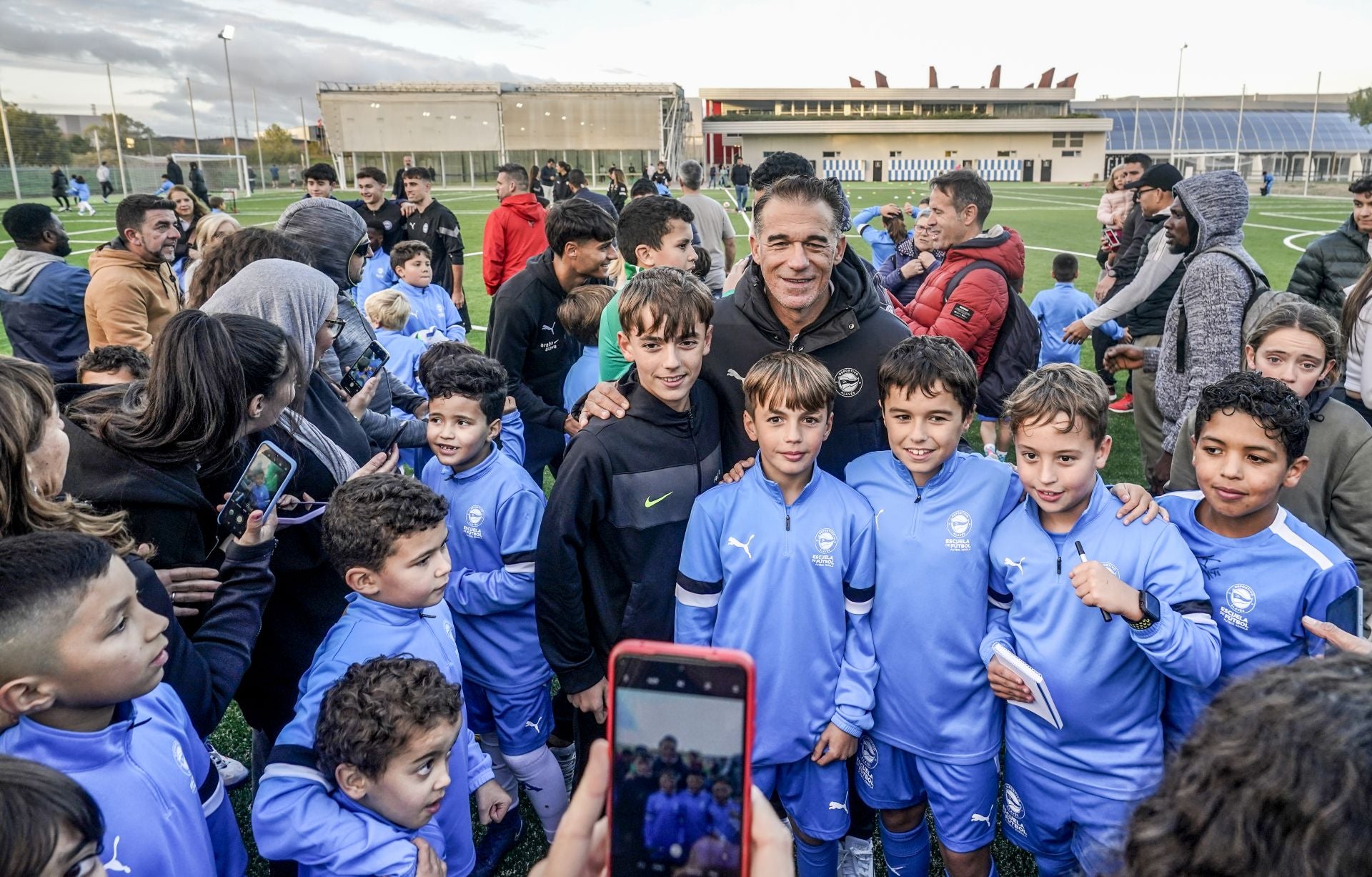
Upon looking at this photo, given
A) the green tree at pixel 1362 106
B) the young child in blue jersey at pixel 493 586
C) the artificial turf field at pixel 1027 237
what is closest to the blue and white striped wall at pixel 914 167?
the artificial turf field at pixel 1027 237

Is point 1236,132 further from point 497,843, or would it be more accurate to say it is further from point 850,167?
point 497,843

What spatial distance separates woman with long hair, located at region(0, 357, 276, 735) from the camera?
1.80 metres

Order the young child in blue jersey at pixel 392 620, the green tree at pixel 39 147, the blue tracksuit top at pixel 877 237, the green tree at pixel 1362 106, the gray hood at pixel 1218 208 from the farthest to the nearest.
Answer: the green tree at pixel 1362 106 → the green tree at pixel 39 147 → the blue tracksuit top at pixel 877 237 → the gray hood at pixel 1218 208 → the young child in blue jersey at pixel 392 620

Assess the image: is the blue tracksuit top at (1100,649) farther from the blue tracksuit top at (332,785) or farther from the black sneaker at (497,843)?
the black sneaker at (497,843)

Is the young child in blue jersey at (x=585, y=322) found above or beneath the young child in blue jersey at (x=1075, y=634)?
above

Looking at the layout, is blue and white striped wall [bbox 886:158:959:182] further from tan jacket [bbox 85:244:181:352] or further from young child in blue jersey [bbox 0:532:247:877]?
young child in blue jersey [bbox 0:532:247:877]

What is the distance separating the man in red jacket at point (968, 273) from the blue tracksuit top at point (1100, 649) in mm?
2376

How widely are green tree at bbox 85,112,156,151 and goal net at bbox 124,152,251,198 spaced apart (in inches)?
82.0

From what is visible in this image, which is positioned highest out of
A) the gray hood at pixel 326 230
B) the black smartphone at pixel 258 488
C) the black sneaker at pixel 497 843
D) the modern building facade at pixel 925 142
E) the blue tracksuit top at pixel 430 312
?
the modern building facade at pixel 925 142

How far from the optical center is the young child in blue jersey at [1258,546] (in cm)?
217

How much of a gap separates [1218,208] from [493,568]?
403 centimetres

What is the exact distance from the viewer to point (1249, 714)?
831mm

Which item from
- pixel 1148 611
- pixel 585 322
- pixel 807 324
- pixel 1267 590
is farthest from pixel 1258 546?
pixel 585 322

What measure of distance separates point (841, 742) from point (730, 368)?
4.13ft
